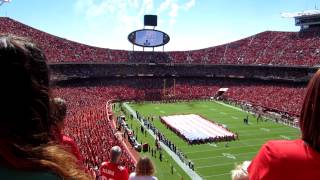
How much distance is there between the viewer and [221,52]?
72375 millimetres

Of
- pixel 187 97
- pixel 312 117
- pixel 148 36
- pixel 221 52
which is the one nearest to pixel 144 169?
pixel 312 117

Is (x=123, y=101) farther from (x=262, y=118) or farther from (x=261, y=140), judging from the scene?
(x=261, y=140)

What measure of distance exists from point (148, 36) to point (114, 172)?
64444 mm

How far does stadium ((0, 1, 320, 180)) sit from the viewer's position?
2528 centimetres

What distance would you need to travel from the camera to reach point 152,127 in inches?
1324

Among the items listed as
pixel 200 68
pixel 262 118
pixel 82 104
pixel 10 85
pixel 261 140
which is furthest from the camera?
pixel 200 68

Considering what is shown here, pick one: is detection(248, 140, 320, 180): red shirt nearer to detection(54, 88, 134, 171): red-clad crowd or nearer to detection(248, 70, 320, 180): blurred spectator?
detection(248, 70, 320, 180): blurred spectator

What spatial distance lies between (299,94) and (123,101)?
69.6ft

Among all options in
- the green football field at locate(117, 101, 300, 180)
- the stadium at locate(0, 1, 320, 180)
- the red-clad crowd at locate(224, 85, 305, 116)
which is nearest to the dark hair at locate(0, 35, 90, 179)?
the stadium at locate(0, 1, 320, 180)

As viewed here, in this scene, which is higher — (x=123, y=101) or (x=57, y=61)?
(x=57, y=61)

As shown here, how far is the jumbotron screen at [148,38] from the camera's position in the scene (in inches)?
2709

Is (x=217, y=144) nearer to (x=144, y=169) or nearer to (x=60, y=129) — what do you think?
(x=144, y=169)

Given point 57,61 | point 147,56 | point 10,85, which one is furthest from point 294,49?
point 10,85

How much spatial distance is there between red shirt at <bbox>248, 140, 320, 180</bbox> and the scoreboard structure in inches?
2654
